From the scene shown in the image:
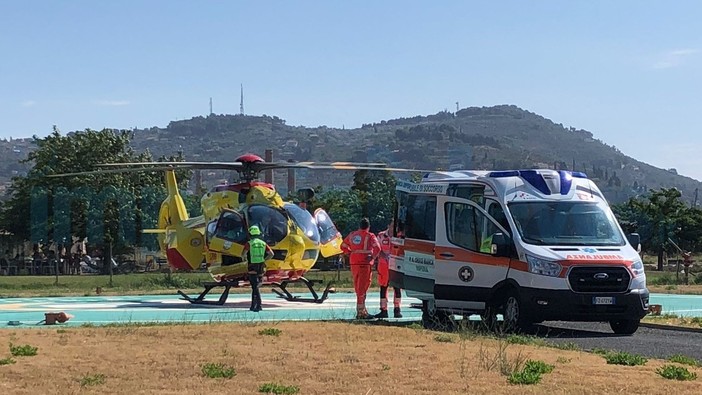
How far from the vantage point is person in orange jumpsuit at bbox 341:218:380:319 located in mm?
20400

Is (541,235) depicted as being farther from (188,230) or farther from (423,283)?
(188,230)

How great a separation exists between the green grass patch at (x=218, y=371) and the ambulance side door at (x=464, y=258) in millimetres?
7319

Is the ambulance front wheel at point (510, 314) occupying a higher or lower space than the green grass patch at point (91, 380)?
lower

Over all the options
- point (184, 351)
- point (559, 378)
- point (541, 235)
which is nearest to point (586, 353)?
point (559, 378)

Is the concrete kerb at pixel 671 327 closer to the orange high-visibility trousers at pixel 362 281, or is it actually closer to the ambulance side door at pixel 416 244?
the ambulance side door at pixel 416 244

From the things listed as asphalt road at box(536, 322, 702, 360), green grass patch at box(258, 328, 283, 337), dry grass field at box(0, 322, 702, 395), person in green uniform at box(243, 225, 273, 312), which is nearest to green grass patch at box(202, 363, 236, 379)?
dry grass field at box(0, 322, 702, 395)

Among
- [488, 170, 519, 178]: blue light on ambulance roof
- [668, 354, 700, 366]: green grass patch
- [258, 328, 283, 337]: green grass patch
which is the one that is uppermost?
[488, 170, 519, 178]: blue light on ambulance roof

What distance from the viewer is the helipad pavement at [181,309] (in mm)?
21266

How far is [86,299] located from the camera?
29.1 metres

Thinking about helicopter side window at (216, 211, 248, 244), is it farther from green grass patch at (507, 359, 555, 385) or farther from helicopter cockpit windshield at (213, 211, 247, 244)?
green grass patch at (507, 359, 555, 385)

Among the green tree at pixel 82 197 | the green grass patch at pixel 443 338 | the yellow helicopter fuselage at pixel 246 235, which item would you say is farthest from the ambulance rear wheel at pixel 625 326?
the green tree at pixel 82 197

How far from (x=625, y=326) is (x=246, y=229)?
1069 centimetres

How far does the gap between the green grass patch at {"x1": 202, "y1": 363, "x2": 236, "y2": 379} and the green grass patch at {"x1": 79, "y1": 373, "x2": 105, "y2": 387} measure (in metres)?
1.11

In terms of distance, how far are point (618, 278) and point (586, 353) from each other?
11.9 feet
